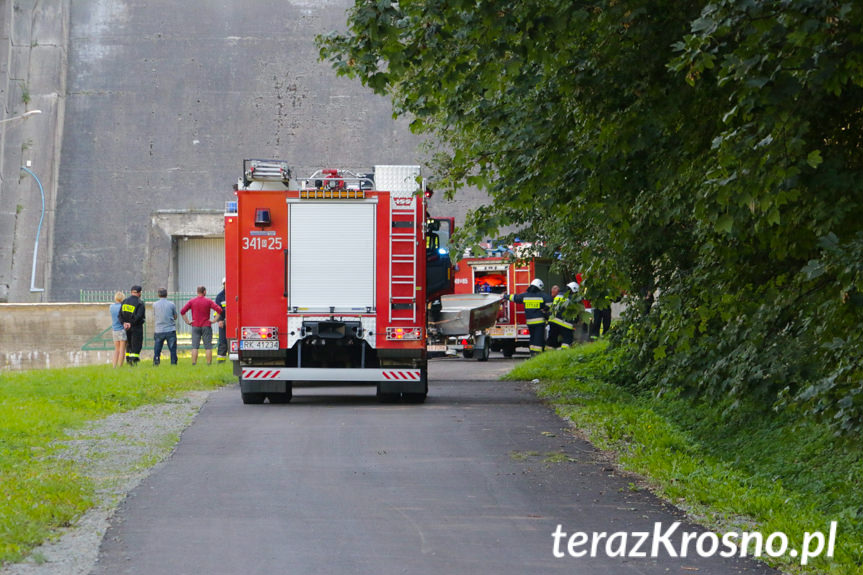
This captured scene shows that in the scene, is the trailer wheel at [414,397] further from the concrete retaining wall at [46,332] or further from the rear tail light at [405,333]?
the concrete retaining wall at [46,332]

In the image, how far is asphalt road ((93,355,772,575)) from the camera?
7062 mm

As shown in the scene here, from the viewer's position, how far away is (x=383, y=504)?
8938mm

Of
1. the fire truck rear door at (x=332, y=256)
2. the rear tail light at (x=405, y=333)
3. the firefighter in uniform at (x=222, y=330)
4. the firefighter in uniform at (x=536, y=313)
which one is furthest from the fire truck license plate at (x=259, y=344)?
the firefighter in uniform at (x=536, y=313)

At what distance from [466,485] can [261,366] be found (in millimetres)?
7821

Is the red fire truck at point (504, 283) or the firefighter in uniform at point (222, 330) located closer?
the firefighter in uniform at point (222, 330)

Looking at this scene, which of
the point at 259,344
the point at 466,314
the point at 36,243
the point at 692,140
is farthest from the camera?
the point at 36,243

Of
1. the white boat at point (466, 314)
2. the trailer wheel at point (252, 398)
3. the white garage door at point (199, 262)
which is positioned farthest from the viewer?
the white garage door at point (199, 262)

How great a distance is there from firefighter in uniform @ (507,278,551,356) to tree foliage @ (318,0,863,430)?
15.1 m

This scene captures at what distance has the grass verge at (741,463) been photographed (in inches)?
326

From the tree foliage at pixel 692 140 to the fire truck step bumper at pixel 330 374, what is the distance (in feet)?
12.7

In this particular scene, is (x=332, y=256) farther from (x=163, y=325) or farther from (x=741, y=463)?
(x=163, y=325)

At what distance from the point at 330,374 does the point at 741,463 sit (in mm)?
6868

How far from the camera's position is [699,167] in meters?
11.5

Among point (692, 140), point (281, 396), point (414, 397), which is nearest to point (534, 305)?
point (414, 397)
